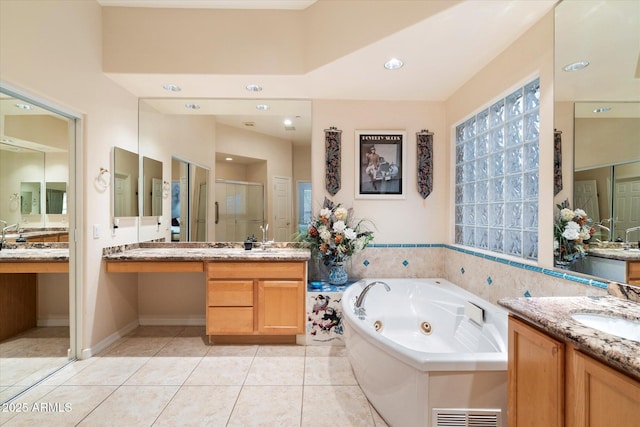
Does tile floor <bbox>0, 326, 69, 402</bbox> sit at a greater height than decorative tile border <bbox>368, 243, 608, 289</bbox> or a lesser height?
lesser

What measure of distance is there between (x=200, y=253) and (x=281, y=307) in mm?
947

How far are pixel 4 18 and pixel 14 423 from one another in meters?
2.34

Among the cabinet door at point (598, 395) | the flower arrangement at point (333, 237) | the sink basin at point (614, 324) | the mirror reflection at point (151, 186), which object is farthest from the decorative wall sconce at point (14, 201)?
the sink basin at point (614, 324)

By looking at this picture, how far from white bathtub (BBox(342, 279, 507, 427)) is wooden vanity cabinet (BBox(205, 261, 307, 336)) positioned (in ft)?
1.83

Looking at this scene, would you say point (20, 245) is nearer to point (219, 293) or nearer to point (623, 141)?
point (219, 293)

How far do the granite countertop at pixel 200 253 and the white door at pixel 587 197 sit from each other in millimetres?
1834

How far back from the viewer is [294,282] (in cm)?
246


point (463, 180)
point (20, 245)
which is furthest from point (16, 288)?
point (463, 180)

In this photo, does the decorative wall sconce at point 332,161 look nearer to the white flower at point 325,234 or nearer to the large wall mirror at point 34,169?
the white flower at point 325,234

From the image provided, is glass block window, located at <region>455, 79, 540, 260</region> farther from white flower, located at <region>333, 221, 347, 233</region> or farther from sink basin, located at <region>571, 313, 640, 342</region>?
white flower, located at <region>333, 221, 347, 233</region>

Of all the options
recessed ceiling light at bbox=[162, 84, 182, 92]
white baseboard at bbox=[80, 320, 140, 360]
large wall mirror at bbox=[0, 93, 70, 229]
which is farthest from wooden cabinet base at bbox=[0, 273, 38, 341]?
recessed ceiling light at bbox=[162, 84, 182, 92]

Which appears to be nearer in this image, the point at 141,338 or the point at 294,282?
the point at 294,282

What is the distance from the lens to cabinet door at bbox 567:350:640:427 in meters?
0.71

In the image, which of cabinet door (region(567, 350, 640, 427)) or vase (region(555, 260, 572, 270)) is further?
vase (region(555, 260, 572, 270))
